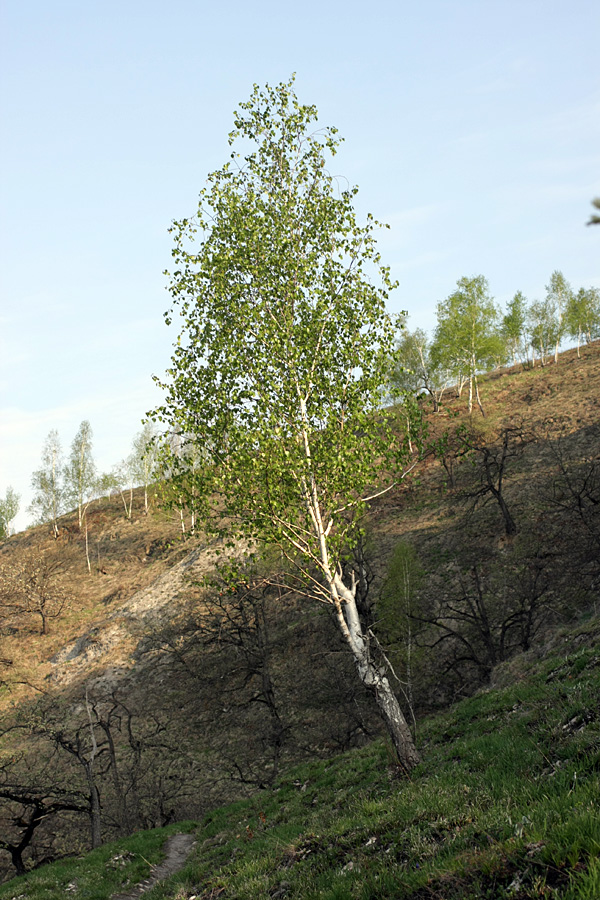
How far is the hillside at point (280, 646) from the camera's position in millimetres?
27250

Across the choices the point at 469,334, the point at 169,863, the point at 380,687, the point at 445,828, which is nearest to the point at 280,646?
the point at 169,863

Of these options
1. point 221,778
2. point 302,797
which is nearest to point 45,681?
point 221,778

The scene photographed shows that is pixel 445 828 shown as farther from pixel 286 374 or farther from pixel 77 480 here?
pixel 77 480

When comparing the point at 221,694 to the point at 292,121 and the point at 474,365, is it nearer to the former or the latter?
the point at 292,121

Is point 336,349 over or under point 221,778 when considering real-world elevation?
over

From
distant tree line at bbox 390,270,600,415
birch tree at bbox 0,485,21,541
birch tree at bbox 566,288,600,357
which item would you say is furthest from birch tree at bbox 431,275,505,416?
birch tree at bbox 0,485,21,541

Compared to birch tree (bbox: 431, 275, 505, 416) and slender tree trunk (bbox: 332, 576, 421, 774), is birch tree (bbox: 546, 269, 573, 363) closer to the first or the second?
birch tree (bbox: 431, 275, 505, 416)

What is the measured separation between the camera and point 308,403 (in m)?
17.2

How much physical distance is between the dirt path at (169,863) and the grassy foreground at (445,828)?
42cm

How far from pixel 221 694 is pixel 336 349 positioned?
30.1 m

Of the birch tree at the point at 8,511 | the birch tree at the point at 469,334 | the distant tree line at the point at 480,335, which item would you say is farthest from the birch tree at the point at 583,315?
the birch tree at the point at 8,511

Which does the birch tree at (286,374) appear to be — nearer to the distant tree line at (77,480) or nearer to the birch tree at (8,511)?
the distant tree line at (77,480)

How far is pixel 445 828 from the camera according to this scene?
725 cm

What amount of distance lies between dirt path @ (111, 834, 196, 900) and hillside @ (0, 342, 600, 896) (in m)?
3.78
